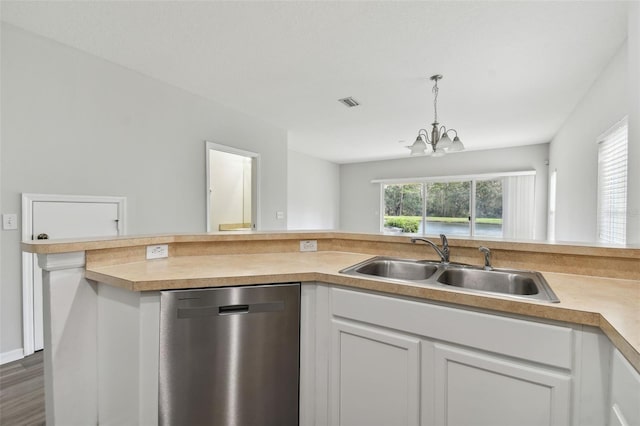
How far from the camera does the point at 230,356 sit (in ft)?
4.29

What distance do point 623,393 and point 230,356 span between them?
130cm

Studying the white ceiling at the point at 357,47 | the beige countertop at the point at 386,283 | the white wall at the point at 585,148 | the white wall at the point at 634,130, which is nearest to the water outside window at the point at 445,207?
the white wall at the point at 585,148

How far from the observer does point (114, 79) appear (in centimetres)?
272

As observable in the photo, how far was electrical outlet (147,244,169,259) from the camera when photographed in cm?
172

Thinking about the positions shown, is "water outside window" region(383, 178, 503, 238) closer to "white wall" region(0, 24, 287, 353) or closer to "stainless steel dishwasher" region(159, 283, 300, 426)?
"white wall" region(0, 24, 287, 353)

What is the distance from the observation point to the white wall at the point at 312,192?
21.9 feet

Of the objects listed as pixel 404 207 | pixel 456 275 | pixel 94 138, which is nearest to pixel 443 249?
pixel 456 275

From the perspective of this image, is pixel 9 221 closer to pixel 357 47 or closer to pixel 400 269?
pixel 400 269

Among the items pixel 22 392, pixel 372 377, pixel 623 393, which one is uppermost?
pixel 623 393

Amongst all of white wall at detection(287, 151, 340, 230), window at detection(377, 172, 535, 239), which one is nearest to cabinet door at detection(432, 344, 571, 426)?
window at detection(377, 172, 535, 239)

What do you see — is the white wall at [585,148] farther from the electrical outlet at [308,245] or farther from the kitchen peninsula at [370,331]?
the electrical outlet at [308,245]

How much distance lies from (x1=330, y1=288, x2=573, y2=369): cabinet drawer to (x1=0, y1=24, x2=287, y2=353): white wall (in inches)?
97.3

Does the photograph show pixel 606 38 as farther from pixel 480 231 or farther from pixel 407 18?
pixel 480 231

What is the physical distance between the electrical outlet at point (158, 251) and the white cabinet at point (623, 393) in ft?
6.55
